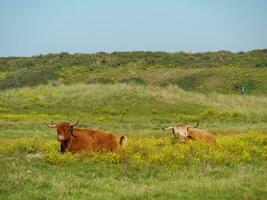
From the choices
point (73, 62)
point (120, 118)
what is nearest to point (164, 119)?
point (120, 118)

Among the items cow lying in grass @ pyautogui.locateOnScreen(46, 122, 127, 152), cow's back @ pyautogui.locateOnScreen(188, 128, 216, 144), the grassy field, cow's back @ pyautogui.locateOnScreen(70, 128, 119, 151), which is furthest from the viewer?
cow's back @ pyautogui.locateOnScreen(188, 128, 216, 144)

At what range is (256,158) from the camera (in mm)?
16219

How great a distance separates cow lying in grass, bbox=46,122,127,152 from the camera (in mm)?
16094

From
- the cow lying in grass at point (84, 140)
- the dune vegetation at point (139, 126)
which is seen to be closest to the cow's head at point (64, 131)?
the cow lying in grass at point (84, 140)

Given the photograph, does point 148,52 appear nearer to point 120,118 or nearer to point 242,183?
point 120,118

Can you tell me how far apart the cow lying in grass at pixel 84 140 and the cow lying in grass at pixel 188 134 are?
8.18 ft

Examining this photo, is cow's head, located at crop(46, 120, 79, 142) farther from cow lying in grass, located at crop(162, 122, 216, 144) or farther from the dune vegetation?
cow lying in grass, located at crop(162, 122, 216, 144)

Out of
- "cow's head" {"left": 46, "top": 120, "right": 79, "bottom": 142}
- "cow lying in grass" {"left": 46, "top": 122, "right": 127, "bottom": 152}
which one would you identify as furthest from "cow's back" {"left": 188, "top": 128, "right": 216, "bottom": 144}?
"cow's head" {"left": 46, "top": 120, "right": 79, "bottom": 142}

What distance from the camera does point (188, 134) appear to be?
18.9 meters

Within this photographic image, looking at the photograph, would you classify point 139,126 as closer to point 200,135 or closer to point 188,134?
point 188,134

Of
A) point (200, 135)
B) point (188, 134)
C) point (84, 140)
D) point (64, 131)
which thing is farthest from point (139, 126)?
point (64, 131)

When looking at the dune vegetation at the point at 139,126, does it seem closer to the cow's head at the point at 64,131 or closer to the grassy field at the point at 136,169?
the grassy field at the point at 136,169

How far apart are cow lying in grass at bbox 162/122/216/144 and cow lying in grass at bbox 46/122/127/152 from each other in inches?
98.2

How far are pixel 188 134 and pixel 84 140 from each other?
420 cm
